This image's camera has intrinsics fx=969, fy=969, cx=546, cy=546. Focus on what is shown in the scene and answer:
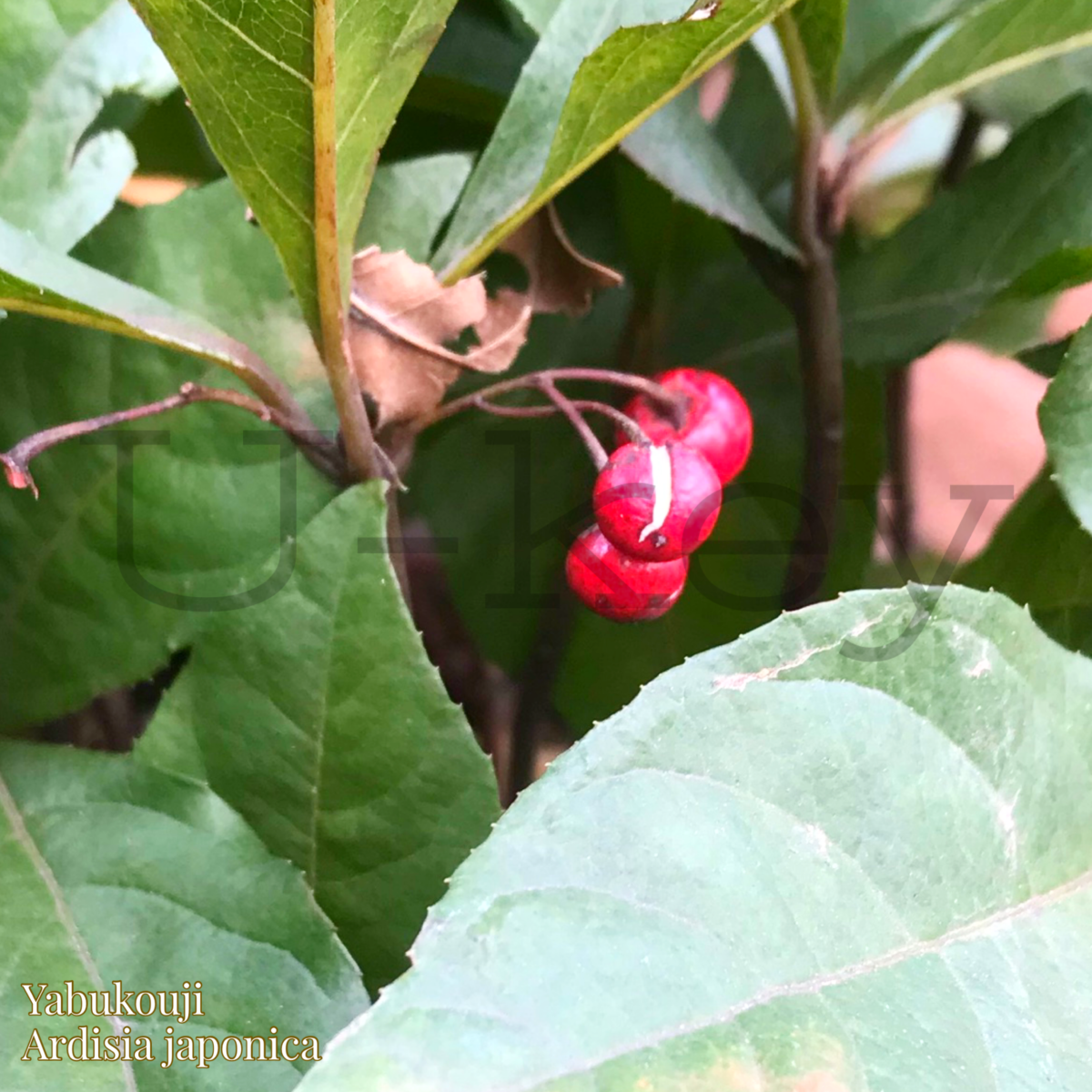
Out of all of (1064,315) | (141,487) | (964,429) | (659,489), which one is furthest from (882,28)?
(964,429)

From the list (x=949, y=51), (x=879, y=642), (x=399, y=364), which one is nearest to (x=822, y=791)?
(x=879, y=642)

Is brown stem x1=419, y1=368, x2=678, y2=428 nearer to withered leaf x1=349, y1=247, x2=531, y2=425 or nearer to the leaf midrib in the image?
withered leaf x1=349, y1=247, x2=531, y2=425

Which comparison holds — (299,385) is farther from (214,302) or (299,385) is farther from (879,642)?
(879,642)

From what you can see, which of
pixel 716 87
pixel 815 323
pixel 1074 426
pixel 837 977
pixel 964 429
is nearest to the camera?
pixel 837 977

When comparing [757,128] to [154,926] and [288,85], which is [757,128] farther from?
[154,926]

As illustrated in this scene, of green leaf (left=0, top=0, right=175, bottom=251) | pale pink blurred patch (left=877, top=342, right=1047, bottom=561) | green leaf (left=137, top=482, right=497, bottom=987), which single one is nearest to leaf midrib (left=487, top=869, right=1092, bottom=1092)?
green leaf (left=137, top=482, right=497, bottom=987)

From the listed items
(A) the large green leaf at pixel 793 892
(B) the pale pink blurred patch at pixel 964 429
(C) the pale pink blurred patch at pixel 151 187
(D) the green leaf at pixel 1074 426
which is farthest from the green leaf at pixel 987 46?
(B) the pale pink blurred patch at pixel 964 429
